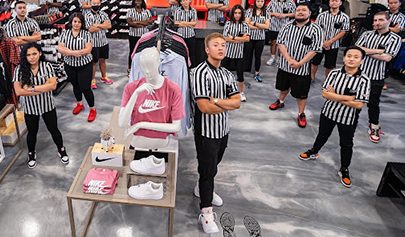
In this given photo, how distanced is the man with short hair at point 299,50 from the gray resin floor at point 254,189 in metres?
0.57

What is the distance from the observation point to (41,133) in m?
4.91

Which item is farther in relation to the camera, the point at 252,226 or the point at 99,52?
the point at 99,52

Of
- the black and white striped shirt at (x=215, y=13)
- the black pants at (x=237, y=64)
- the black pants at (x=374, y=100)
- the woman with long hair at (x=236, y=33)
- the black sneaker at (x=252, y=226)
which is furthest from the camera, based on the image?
the black and white striped shirt at (x=215, y=13)

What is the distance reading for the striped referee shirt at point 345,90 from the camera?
145 inches

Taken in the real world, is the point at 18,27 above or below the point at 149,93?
below

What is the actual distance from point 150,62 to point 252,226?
6.02 feet

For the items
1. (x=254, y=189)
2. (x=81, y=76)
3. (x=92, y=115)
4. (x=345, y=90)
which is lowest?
(x=254, y=189)

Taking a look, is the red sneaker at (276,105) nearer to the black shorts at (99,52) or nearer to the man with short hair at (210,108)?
the man with short hair at (210,108)

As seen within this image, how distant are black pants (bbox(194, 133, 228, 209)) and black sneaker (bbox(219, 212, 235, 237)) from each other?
10.0 inches

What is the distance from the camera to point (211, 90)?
2.97 metres

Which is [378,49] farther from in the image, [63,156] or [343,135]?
[63,156]

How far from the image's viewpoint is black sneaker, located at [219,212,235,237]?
11.0 feet

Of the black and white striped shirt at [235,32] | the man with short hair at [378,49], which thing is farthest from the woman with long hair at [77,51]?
the man with short hair at [378,49]

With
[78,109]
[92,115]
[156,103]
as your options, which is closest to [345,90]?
[156,103]
